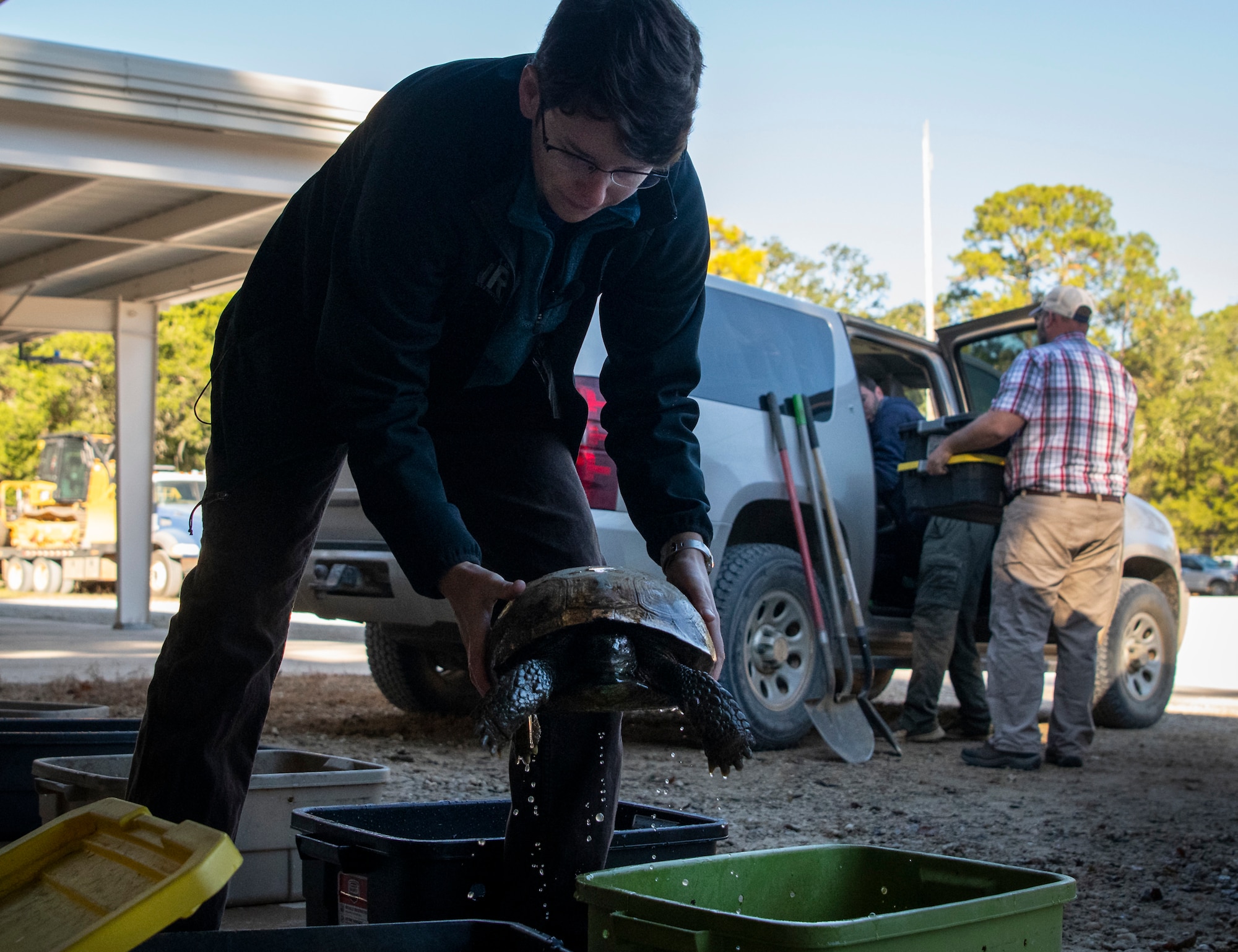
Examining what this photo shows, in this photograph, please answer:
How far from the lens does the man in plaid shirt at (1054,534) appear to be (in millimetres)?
5980

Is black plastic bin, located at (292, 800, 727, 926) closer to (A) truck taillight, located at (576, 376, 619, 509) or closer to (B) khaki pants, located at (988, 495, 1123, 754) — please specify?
(A) truck taillight, located at (576, 376, 619, 509)

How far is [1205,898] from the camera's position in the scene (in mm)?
Result: 3521

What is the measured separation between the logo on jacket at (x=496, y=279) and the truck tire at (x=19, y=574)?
87.4 ft

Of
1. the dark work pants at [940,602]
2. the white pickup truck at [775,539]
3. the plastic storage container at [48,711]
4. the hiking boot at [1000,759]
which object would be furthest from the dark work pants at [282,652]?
the dark work pants at [940,602]

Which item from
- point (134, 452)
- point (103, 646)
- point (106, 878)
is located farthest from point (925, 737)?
point (134, 452)

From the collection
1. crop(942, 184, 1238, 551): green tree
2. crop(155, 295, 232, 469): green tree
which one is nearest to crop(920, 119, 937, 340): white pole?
crop(942, 184, 1238, 551): green tree

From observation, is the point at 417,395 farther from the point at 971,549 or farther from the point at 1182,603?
the point at 1182,603

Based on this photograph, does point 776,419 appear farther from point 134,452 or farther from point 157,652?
point 134,452

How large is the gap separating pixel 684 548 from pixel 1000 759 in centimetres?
400

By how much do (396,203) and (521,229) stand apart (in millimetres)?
227

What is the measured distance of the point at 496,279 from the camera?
2258 mm

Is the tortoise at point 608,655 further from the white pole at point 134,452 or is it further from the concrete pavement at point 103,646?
the white pole at point 134,452

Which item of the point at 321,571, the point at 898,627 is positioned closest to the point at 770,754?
the point at 898,627

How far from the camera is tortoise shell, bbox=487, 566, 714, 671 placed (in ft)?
6.90
